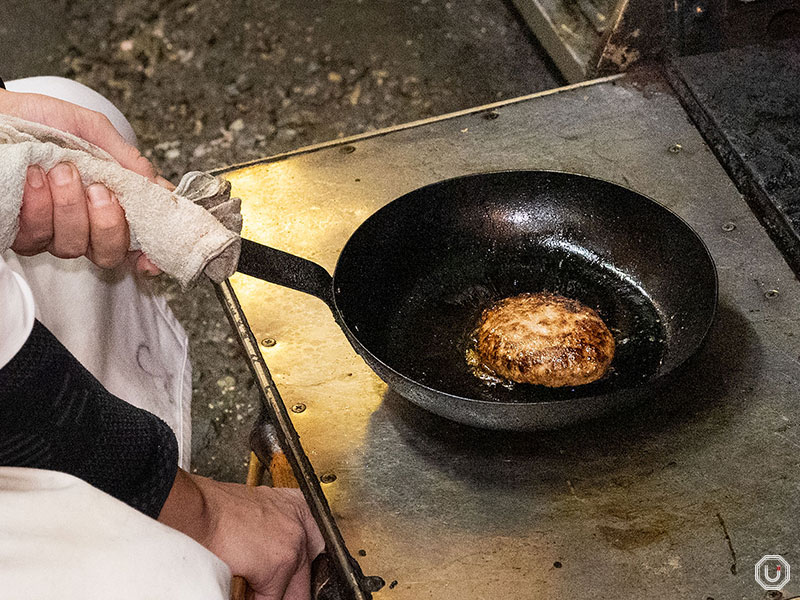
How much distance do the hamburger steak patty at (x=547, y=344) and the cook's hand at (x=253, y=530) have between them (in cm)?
44

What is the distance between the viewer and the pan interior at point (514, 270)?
1.40m

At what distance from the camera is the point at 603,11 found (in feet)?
7.61

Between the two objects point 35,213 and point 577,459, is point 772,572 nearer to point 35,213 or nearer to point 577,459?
point 577,459

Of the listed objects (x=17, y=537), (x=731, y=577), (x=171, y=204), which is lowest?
(x=731, y=577)

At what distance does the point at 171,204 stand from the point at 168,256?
0.23 feet

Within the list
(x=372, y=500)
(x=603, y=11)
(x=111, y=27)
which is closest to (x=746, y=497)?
(x=372, y=500)

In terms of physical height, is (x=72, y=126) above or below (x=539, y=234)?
above

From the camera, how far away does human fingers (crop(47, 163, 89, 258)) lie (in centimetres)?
112

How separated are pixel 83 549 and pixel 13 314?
0.28 meters

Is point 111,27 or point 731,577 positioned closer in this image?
point 731,577

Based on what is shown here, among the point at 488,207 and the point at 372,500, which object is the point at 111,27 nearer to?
the point at 488,207

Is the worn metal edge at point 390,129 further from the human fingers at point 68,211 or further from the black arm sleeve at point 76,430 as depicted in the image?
the black arm sleeve at point 76,430

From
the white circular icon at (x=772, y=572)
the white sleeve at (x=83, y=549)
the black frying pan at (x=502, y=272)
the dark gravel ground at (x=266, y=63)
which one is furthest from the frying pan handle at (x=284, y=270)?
the dark gravel ground at (x=266, y=63)

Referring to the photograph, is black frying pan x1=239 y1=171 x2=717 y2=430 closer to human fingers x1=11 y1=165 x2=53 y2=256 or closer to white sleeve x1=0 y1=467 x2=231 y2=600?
human fingers x1=11 y1=165 x2=53 y2=256
